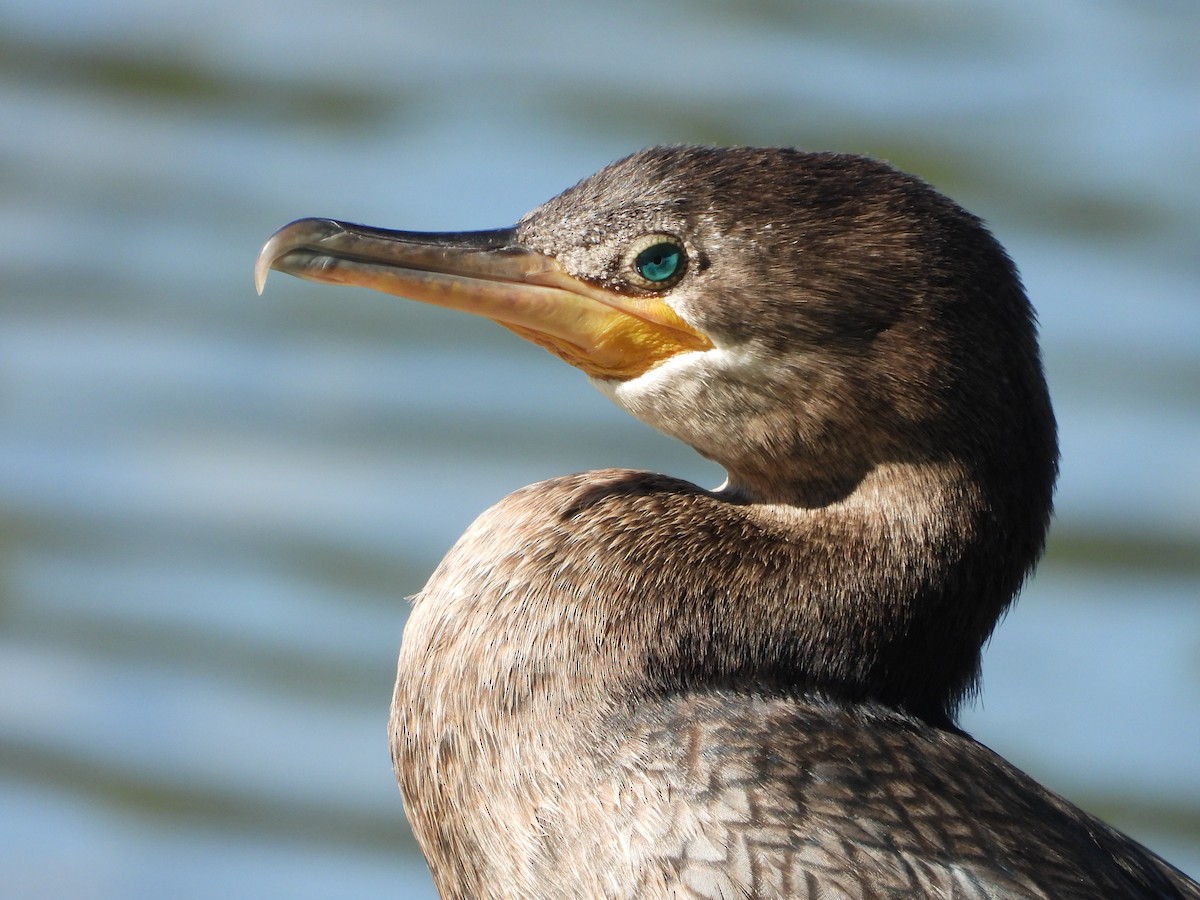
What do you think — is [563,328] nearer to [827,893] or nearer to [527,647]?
[527,647]

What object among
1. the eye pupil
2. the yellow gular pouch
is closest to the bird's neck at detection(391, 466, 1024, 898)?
the yellow gular pouch

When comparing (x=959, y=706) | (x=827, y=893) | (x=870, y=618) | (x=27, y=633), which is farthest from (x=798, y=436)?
(x=27, y=633)

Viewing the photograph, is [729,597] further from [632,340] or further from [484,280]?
[484,280]

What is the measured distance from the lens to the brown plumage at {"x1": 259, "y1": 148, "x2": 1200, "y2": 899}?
4.16 m

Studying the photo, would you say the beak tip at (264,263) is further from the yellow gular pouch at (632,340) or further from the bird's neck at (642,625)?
the bird's neck at (642,625)

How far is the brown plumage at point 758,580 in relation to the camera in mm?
4156

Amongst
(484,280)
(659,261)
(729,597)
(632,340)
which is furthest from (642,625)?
(484,280)

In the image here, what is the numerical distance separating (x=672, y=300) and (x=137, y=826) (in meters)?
7.42

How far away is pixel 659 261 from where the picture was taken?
471cm

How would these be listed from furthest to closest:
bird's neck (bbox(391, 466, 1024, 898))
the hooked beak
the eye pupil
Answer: the hooked beak → the eye pupil → bird's neck (bbox(391, 466, 1024, 898))

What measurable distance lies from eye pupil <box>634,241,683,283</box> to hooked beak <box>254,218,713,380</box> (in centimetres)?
9

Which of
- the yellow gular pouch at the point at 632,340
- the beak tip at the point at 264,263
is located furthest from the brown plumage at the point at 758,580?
the beak tip at the point at 264,263

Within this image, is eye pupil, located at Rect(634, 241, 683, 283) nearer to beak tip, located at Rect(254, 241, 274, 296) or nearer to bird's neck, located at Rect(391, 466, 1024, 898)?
bird's neck, located at Rect(391, 466, 1024, 898)

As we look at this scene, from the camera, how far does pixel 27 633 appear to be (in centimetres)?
1188
